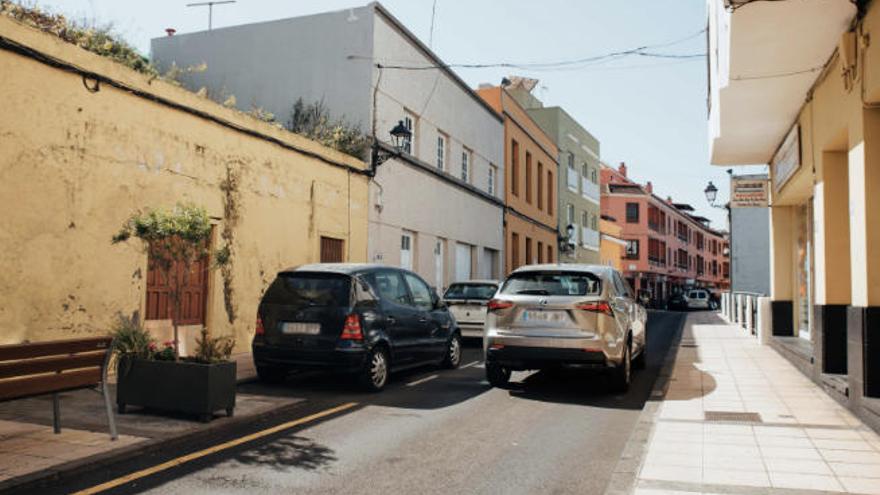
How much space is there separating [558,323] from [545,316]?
0.19 meters

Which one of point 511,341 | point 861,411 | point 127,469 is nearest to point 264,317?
point 511,341

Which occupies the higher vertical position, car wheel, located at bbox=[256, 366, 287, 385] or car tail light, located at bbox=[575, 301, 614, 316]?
car tail light, located at bbox=[575, 301, 614, 316]

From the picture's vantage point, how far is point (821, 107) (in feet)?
32.3

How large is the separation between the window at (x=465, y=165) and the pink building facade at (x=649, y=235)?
3342cm

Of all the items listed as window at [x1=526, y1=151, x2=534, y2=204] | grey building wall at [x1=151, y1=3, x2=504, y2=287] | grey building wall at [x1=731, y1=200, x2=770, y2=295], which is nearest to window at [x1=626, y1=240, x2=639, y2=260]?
grey building wall at [x1=731, y1=200, x2=770, y2=295]

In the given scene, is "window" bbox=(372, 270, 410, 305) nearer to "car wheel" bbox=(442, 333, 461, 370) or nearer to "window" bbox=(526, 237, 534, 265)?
"car wheel" bbox=(442, 333, 461, 370)

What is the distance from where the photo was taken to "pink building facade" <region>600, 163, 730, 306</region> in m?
60.9

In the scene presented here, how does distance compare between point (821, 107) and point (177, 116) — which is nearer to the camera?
point (821, 107)

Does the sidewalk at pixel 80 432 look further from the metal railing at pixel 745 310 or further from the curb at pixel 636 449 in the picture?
the metal railing at pixel 745 310

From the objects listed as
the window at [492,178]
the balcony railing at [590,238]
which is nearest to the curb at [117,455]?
the window at [492,178]

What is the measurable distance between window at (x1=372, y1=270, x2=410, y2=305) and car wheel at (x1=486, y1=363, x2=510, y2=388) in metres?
1.56

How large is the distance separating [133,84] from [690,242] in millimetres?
82447

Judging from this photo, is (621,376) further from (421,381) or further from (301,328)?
(301,328)

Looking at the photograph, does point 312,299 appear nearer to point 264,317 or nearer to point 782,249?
point 264,317
